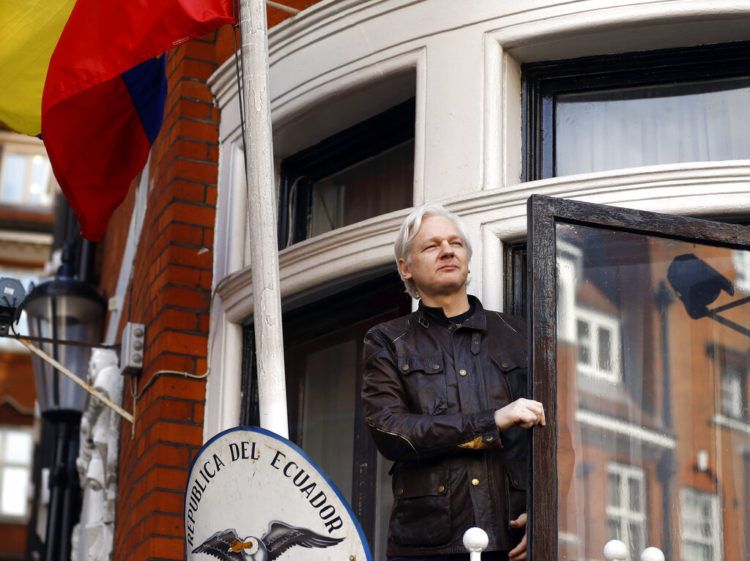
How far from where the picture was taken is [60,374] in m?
9.62

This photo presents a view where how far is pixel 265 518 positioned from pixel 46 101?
2.12 metres

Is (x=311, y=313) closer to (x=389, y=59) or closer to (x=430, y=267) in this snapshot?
(x=389, y=59)

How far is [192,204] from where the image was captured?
7887 millimetres

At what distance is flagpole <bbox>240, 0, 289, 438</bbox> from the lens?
548 cm

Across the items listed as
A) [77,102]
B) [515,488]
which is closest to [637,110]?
[515,488]

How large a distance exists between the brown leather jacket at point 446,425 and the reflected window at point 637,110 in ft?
3.80

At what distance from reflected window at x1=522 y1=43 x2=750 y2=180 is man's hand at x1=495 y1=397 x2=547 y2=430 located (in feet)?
5.46

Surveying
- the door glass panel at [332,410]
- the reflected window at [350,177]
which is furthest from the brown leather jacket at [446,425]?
the reflected window at [350,177]

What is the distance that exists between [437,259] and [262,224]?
2.04 ft

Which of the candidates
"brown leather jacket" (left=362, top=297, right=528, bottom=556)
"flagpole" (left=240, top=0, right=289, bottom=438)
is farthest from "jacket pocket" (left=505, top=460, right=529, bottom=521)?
"flagpole" (left=240, top=0, right=289, bottom=438)

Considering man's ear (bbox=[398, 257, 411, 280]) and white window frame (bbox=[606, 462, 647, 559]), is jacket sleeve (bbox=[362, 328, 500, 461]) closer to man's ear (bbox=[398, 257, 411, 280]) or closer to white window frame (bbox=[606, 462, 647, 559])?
man's ear (bbox=[398, 257, 411, 280])

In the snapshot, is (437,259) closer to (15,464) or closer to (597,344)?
(597,344)

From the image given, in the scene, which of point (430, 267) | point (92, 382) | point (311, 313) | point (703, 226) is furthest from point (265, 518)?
point (92, 382)

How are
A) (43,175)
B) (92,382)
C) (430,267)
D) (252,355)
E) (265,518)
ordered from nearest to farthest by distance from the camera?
1. (265,518)
2. (430,267)
3. (252,355)
4. (92,382)
5. (43,175)
